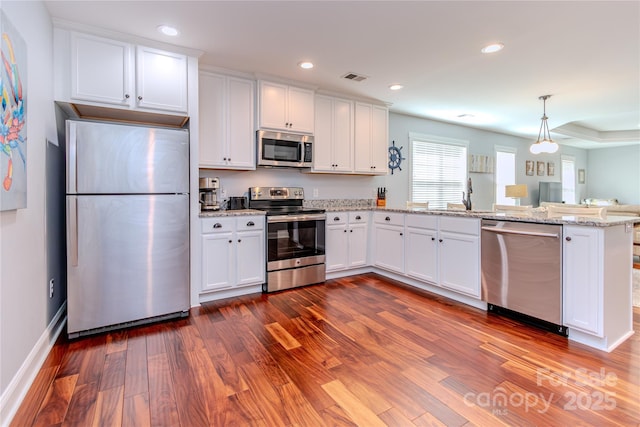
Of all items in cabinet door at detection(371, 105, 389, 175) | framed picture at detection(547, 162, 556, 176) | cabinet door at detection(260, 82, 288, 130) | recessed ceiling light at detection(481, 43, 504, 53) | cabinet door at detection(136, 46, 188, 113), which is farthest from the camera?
framed picture at detection(547, 162, 556, 176)

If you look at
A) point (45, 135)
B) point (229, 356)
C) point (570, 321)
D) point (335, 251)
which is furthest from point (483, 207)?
point (45, 135)

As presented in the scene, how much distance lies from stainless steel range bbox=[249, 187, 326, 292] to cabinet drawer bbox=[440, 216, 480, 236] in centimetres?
136

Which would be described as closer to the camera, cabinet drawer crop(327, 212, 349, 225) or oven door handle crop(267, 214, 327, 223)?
oven door handle crop(267, 214, 327, 223)

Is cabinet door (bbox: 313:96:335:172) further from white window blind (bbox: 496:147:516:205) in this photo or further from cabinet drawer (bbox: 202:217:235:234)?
white window blind (bbox: 496:147:516:205)

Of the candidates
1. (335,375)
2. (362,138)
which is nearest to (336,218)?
(362,138)

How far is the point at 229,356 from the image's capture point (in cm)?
210

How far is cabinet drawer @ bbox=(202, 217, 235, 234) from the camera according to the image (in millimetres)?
3072

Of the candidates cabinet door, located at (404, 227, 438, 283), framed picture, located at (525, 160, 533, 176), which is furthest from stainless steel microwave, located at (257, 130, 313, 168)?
framed picture, located at (525, 160, 533, 176)

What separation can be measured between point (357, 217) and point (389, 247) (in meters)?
0.57

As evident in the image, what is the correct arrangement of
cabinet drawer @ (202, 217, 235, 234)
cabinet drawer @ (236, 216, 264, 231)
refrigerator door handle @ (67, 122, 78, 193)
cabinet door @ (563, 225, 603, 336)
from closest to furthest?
cabinet door @ (563, 225, 603, 336)
refrigerator door handle @ (67, 122, 78, 193)
cabinet drawer @ (202, 217, 235, 234)
cabinet drawer @ (236, 216, 264, 231)

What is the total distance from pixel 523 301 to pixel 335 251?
2041 millimetres

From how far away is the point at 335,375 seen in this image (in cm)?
187

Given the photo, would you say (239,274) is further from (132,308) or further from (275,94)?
(275,94)

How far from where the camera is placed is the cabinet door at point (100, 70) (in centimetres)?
249
